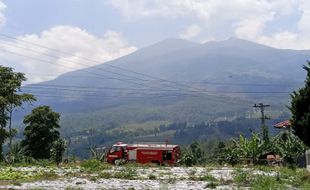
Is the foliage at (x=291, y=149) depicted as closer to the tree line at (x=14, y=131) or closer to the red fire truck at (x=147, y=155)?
the red fire truck at (x=147, y=155)

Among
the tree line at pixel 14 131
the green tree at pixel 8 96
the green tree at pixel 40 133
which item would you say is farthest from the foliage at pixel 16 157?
the green tree at pixel 40 133

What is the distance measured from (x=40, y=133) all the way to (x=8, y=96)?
14695mm

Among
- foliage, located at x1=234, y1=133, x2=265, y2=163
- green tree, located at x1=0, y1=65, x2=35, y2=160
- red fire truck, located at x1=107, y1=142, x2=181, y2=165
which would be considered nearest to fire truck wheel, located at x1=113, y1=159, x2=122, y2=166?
red fire truck, located at x1=107, y1=142, x2=181, y2=165

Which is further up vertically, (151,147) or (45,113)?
(45,113)

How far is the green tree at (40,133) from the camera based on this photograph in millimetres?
59353

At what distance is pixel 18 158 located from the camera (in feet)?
158

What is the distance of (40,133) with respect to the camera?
59.6 meters

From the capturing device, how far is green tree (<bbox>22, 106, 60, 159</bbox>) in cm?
5935

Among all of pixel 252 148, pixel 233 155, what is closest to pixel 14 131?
pixel 233 155

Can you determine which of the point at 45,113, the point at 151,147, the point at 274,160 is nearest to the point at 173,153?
the point at 151,147

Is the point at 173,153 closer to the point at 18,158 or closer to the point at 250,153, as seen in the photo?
the point at 250,153

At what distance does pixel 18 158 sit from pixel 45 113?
497 inches

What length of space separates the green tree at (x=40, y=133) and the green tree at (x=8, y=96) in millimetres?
12085

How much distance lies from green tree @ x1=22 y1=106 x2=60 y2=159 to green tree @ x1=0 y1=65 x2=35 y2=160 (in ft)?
39.6
